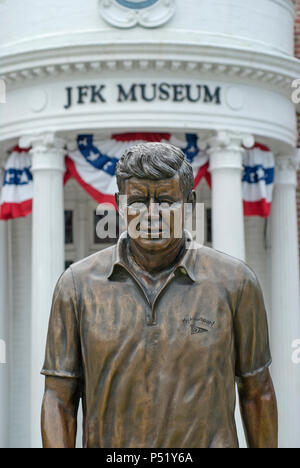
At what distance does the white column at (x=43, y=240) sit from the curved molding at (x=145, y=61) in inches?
40.4

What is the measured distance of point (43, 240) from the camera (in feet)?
44.2

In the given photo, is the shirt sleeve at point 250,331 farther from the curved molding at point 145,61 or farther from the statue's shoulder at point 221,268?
the curved molding at point 145,61

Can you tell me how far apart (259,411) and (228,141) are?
35.5 feet

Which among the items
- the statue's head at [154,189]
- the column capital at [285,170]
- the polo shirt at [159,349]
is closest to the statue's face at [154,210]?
the statue's head at [154,189]

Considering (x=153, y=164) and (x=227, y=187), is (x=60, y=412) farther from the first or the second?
(x=227, y=187)

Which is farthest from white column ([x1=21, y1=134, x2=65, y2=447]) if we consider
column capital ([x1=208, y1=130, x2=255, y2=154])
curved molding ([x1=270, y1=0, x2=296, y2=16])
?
curved molding ([x1=270, y1=0, x2=296, y2=16])

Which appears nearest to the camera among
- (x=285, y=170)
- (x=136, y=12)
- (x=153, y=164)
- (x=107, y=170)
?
(x=153, y=164)

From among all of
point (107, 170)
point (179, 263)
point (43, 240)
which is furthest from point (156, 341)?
point (107, 170)

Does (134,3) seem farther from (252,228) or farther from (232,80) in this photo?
(252,228)

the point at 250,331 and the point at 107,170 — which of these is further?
the point at 107,170

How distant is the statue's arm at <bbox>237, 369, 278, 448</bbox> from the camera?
9.69ft

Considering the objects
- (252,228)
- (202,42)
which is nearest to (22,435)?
(252,228)

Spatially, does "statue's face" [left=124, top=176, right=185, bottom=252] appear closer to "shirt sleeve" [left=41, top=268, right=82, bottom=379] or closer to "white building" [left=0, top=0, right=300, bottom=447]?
"shirt sleeve" [left=41, top=268, right=82, bottom=379]

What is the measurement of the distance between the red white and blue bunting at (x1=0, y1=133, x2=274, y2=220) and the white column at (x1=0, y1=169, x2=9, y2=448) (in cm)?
122
